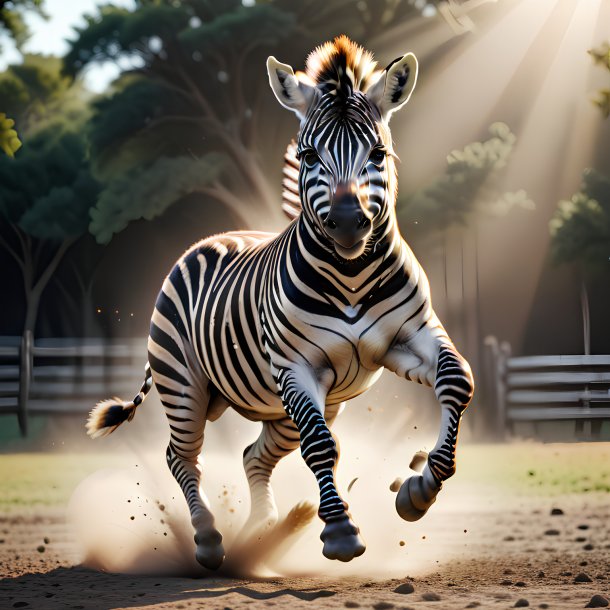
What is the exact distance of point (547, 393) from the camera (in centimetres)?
1534

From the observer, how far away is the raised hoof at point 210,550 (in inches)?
216

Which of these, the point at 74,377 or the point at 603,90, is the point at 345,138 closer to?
the point at 603,90

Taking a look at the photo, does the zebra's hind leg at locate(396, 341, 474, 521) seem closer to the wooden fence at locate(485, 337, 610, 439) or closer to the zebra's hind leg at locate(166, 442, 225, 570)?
the zebra's hind leg at locate(166, 442, 225, 570)

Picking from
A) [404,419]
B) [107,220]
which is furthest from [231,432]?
[107,220]

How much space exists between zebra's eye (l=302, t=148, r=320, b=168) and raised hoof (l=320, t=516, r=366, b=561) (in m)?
1.59

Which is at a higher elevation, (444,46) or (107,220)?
(444,46)

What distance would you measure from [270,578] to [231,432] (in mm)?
2804

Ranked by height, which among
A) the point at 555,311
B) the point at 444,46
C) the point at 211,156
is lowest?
the point at 555,311

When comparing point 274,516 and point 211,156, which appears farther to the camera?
point 211,156

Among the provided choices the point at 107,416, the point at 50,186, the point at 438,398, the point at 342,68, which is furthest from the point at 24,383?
the point at 438,398

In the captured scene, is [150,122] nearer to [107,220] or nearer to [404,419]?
[107,220]

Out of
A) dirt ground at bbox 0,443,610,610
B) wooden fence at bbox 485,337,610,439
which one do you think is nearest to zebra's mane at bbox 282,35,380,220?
dirt ground at bbox 0,443,610,610

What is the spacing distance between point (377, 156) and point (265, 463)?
2.30 meters

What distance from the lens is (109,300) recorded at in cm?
2481
